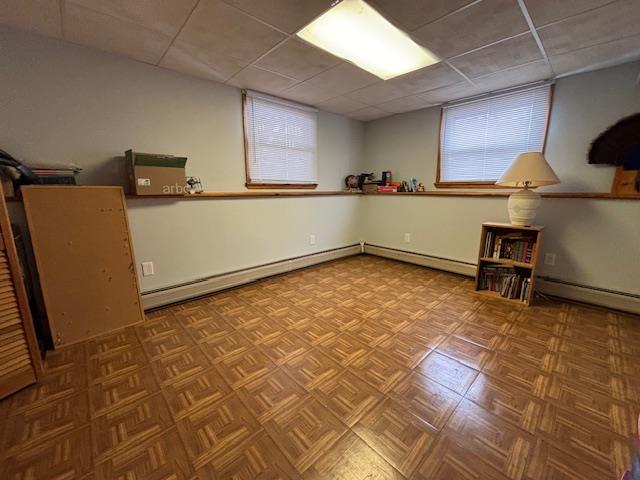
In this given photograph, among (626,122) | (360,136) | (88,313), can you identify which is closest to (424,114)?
(360,136)

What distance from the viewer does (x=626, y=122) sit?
7.12 feet

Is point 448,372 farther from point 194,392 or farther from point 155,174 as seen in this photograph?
point 155,174

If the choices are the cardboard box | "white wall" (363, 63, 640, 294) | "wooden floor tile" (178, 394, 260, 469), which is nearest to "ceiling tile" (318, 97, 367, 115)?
"white wall" (363, 63, 640, 294)

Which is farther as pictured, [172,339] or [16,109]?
[172,339]

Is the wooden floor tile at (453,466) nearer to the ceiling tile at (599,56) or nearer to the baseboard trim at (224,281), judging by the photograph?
the baseboard trim at (224,281)

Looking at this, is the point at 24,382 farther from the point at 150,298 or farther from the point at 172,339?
the point at 150,298

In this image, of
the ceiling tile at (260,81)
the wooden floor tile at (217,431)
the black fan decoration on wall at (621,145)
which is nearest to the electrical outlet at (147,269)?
the wooden floor tile at (217,431)

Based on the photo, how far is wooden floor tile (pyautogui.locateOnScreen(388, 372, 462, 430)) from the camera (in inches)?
49.5

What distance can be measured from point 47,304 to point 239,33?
2231 mm

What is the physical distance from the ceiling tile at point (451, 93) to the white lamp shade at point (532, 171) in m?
0.96

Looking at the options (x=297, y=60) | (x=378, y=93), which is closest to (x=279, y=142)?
(x=297, y=60)

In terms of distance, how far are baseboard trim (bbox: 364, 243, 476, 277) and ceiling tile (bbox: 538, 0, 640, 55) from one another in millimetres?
2131

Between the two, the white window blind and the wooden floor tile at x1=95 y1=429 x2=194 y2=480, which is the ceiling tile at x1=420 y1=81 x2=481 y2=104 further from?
the wooden floor tile at x1=95 y1=429 x2=194 y2=480

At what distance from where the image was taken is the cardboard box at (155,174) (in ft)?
6.72
